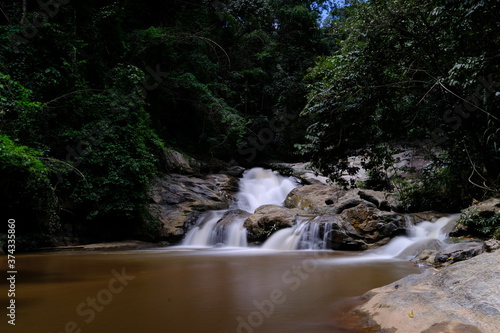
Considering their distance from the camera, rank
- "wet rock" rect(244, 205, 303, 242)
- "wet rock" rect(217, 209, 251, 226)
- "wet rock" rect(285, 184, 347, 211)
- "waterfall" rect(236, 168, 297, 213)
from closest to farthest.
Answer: "wet rock" rect(244, 205, 303, 242), "wet rock" rect(217, 209, 251, 226), "wet rock" rect(285, 184, 347, 211), "waterfall" rect(236, 168, 297, 213)

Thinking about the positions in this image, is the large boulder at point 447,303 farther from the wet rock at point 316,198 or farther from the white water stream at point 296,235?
the wet rock at point 316,198

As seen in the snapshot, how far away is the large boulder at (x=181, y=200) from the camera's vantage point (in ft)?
38.4

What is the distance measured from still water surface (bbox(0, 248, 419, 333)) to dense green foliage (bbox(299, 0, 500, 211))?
2.53m

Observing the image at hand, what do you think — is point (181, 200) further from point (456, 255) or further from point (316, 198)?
point (456, 255)

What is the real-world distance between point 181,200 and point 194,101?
5609 millimetres

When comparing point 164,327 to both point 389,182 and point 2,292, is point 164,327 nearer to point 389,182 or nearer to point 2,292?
Result: point 2,292

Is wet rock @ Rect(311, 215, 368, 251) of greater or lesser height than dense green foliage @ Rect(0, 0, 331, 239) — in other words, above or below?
below

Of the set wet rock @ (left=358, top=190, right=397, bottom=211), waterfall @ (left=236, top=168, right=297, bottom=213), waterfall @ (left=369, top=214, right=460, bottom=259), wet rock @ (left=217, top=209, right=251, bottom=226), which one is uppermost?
waterfall @ (left=236, top=168, right=297, bottom=213)

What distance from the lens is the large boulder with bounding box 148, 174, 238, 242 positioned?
1170cm

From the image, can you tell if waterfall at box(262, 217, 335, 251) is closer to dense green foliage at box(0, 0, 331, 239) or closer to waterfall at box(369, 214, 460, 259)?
waterfall at box(369, 214, 460, 259)

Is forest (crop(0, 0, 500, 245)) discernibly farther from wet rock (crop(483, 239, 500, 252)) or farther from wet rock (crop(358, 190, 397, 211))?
wet rock (crop(483, 239, 500, 252))

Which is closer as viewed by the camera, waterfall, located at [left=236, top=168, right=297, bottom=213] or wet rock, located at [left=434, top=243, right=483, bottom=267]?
wet rock, located at [left=434, top=243, right=483, bottom=267]

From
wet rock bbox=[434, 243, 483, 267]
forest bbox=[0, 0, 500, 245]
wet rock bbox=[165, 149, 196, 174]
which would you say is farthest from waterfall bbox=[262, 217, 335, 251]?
wet rock bbox=[165, 149, 196, 174]

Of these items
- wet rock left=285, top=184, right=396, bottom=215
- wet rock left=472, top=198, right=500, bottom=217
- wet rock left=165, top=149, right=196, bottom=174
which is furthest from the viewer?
wet rock left=165, top=149, right=196, bottom=174
